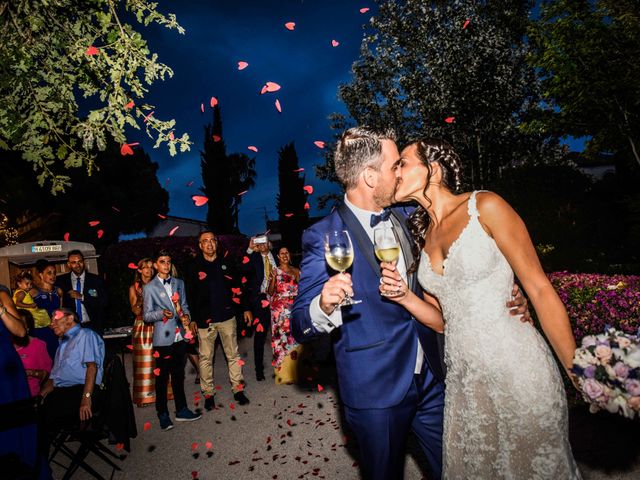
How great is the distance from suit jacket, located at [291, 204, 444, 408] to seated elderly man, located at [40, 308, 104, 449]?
135 inches

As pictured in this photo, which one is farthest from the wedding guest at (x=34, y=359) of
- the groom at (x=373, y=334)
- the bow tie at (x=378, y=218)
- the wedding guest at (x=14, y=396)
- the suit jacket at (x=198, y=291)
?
the bow tie at (x=378, y=218)

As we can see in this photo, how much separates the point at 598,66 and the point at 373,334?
11.1 metres

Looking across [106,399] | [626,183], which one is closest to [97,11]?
[106,399]

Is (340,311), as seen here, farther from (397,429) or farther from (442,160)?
(442,160)

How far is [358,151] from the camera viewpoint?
100 inches

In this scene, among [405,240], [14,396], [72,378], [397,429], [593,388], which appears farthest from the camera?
[72,378]

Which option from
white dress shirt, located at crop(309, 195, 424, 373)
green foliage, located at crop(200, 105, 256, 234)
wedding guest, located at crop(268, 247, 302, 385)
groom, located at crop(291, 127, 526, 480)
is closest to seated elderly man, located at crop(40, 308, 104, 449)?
wedding guest, located at crop(268, 247, 302, 385)

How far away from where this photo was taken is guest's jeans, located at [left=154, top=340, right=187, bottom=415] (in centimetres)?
571

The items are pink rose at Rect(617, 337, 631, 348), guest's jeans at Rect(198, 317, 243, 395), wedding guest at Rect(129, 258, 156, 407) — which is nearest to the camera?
pink rose at Rect(617, 337, 631, 348)

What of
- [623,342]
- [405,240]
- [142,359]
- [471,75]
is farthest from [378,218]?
[471,75]

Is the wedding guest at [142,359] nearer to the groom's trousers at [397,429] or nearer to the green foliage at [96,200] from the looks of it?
the groom's trousers at [397,429]

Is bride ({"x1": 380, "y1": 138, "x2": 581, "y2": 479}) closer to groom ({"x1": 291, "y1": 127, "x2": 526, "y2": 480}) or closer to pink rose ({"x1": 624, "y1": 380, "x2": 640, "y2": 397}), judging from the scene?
groom ({"x1": 291, "y1": 127, "x2": 526, "y2": 480})

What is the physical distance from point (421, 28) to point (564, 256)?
1234 cm

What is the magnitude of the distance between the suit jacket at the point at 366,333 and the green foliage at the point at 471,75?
15458mm
